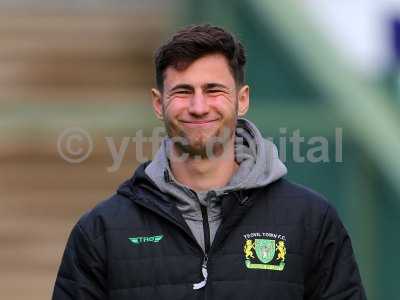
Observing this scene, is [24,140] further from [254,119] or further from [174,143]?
[174,143]

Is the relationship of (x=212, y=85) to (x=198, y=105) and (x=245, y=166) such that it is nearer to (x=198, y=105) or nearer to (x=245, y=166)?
(x=198, y=105)

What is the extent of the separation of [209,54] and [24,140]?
3.28 meters

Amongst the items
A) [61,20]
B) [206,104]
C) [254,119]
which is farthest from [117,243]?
[61,20]

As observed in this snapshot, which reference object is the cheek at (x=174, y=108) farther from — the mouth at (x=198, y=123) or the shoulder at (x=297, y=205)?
the shoulder at (x=297, y=205)

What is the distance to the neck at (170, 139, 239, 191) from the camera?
3471 millimetres

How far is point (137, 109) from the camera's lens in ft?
21.4

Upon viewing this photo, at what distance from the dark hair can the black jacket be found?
0.36 metres

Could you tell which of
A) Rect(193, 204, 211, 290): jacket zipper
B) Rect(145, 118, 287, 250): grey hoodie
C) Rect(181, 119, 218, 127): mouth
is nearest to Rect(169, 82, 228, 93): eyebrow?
Rect(181, 119, 218, 127): mouth

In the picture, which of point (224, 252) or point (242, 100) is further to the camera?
point (242, 100)

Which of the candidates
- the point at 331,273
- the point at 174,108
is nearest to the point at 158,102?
the point at 174,108

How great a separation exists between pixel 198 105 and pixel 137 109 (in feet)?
10.4

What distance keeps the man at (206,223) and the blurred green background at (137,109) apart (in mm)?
2115

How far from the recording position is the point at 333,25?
6.24 meters

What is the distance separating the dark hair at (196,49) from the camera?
3434mm
